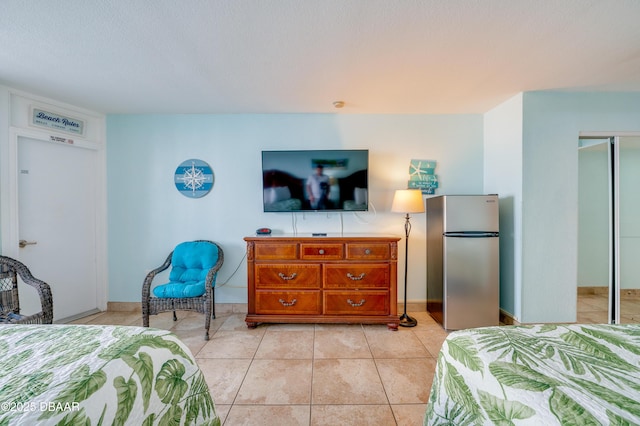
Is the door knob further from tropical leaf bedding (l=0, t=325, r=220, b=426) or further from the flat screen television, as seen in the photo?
the flat screen television

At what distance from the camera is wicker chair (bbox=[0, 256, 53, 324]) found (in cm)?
206

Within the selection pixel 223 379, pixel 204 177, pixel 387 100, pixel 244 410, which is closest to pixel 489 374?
pixel 244 410

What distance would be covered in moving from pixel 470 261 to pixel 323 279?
1.53 m

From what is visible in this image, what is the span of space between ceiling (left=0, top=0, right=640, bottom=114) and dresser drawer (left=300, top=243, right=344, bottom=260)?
1.56 meters

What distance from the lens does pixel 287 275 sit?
267 centimetres

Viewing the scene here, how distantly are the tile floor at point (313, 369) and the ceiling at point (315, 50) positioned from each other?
2.45 m

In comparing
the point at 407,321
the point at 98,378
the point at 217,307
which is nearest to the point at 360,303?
the point at 407,321

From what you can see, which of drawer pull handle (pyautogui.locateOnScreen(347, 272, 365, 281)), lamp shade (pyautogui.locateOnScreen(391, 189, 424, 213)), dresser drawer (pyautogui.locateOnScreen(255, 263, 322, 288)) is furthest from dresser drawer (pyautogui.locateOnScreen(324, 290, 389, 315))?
lamp shade (pyautogui.locateOnScreen(391, 189, 424, 213))

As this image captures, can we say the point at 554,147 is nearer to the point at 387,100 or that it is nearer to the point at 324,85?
the point at 387,100

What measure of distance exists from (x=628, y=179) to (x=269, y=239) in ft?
12.5

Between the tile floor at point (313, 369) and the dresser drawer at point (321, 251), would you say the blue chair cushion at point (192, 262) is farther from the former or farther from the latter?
the dresser drawer at point (321, 251)

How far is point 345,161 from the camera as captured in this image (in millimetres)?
2980

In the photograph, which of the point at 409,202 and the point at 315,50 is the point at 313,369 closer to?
the point at 409,202

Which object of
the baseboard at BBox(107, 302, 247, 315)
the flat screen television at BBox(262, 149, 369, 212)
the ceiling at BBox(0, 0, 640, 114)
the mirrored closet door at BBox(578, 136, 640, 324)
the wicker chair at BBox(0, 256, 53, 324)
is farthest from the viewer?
the baseboard at BBox(107, 302, 247, 315)
